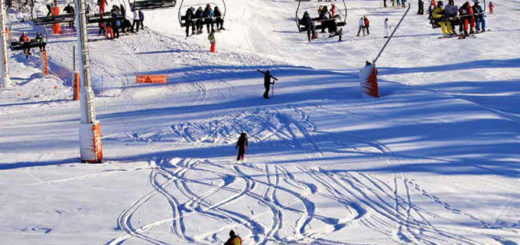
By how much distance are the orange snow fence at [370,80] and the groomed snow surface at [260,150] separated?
417 mm

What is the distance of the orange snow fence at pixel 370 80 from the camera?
23844mm

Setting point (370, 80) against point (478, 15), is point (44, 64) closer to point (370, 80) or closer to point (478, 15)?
point (370, 80)

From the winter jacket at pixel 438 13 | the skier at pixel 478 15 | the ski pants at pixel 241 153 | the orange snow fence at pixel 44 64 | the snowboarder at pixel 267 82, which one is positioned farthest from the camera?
the skier at pixel 478 15

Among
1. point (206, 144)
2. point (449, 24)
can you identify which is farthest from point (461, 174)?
point (449, 24)

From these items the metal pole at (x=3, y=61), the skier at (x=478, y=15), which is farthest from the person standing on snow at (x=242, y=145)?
the skier at (x=478, y=15)

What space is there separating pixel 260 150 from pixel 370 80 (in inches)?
243

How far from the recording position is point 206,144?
66.2ft

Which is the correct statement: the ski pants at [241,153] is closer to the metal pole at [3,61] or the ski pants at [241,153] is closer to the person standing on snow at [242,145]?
the person standing on snow at [242,145]

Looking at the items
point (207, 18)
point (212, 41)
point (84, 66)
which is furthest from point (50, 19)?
point (84, 66)

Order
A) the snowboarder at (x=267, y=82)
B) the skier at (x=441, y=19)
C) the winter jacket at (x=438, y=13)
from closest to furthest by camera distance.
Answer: the snowboarder at (x=267, y=82)
the skier at (x=441, y=19)
the winter jacket at (x=438, y=13)

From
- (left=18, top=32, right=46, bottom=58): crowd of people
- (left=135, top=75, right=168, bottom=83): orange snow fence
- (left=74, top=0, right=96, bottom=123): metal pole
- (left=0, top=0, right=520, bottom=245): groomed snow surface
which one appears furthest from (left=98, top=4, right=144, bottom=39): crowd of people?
(left=74, top=0, right=96, bottom=123): metal pole

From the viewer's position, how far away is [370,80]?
78.5ft

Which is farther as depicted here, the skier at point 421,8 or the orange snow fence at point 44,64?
the skier at point 421,8

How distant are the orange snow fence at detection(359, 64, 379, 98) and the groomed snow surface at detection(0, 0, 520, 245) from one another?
0.42m
